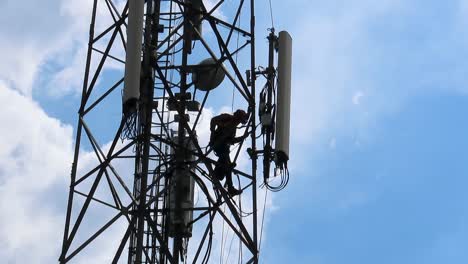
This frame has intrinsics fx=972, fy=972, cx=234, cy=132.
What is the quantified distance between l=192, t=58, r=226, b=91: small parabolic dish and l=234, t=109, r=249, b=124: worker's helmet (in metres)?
0.90

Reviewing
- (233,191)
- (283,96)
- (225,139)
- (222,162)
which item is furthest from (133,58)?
(233,191)

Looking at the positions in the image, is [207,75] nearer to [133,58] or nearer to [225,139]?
[225,139]

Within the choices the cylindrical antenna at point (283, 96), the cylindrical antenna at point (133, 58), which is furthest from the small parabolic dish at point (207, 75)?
the cylindrical antenna at point (133, 58)

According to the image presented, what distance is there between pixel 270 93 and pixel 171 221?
306cm

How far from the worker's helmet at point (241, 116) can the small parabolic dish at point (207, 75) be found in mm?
903

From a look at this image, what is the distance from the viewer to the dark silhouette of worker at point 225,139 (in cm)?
1805

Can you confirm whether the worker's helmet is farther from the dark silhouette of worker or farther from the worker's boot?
the worker's boot

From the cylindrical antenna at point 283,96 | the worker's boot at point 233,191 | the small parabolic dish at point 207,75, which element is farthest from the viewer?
the small parabolic dish at point 207,75

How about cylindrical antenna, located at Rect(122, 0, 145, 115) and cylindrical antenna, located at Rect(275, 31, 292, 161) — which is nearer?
cylindrical antenna, located at Rect(122, 0, 145, 115)

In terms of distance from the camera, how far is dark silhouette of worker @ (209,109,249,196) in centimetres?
1805

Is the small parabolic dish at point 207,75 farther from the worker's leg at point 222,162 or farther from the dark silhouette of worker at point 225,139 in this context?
the worker's leg at point 222,162

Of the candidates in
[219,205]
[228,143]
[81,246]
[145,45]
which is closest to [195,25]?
[145,45]

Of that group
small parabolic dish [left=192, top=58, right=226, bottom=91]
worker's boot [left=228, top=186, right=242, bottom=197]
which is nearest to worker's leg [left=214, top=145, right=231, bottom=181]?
worker's boot [left=228, top=186, right=242, bottom=197]

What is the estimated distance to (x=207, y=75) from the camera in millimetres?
18688
